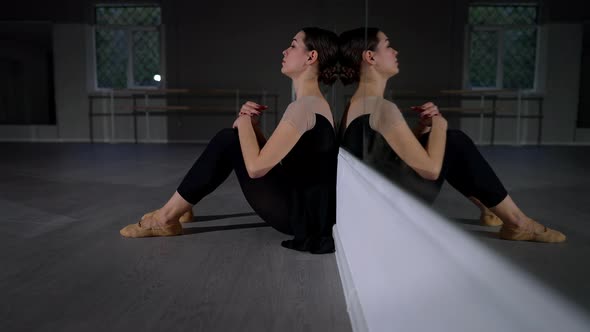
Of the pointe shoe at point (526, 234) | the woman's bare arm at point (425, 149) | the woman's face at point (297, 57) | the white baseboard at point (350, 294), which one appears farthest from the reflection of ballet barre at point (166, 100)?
the pointe shoe at point (526, 234)

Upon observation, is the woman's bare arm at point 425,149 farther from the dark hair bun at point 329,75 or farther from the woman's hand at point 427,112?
the dark hair bun at point 329,75

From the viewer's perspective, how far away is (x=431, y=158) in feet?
1.44

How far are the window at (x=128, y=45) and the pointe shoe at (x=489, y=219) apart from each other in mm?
6809

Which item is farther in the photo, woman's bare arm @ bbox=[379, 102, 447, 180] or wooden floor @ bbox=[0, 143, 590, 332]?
woman's bare arm @ bbox=[379, 102, 447, 180]

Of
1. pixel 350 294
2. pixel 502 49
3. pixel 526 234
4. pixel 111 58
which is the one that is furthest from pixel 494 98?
pixel 111 58

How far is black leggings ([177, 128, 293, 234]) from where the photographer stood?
140cm

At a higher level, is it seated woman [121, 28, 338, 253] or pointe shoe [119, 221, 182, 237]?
seated woman [121, 28, 338, 253]

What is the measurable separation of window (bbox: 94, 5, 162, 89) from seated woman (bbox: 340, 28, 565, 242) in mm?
6453

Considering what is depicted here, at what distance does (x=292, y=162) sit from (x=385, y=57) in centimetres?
→ 73

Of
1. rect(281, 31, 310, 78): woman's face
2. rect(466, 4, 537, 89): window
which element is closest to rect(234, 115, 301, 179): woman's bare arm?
rect(281, 31, 310, 78): woman's face

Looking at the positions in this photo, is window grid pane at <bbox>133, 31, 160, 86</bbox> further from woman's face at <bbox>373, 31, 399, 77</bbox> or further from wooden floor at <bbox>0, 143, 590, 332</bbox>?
woman's face at <bbox>373, 31, 399, 77</bbox>

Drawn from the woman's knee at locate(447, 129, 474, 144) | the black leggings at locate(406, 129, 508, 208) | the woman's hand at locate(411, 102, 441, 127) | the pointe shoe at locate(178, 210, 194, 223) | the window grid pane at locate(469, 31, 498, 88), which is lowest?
the pointe shoe at locate(178, 210, 194, 223)

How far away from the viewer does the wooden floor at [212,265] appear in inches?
12.0

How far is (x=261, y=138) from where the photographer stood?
144 cm
